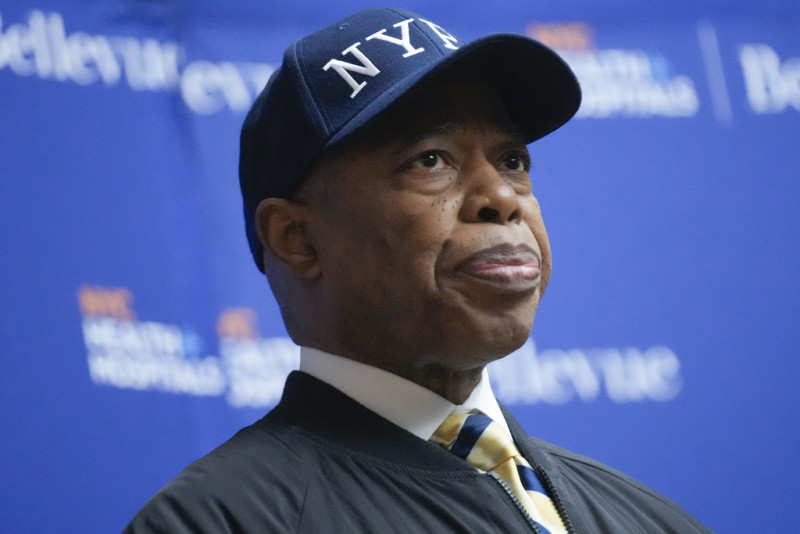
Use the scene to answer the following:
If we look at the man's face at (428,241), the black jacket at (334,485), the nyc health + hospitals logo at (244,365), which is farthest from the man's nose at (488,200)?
the nyc health + hospitals logo at (244,365)


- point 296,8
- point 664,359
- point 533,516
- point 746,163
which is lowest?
point 533,516

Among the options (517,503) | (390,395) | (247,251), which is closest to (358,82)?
(390,395)

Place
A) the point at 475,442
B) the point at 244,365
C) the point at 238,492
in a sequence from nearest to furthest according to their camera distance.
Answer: the point at 238,492
the point at 475,442
the point at 244,365

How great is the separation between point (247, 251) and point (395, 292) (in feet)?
2.42

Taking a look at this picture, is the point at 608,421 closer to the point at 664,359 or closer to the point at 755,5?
the point at 664,359

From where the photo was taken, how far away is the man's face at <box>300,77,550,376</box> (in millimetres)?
992

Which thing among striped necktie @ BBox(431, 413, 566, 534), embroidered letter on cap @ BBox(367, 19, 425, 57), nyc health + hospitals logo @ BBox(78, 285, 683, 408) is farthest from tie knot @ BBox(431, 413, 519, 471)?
nyc health + hospitals logo @ BBox(78, 285, 683, 408)

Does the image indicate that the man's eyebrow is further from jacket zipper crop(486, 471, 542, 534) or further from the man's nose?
jacket zipper crop(486, 471, 542, 534)

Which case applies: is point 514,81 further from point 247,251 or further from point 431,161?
point 247,251

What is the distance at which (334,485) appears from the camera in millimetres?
965

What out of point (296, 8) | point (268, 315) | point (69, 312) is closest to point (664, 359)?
point (268, 315)

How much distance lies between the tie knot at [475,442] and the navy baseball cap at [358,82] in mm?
281

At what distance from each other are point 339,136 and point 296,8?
838 mm

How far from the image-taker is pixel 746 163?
6.26 ft
